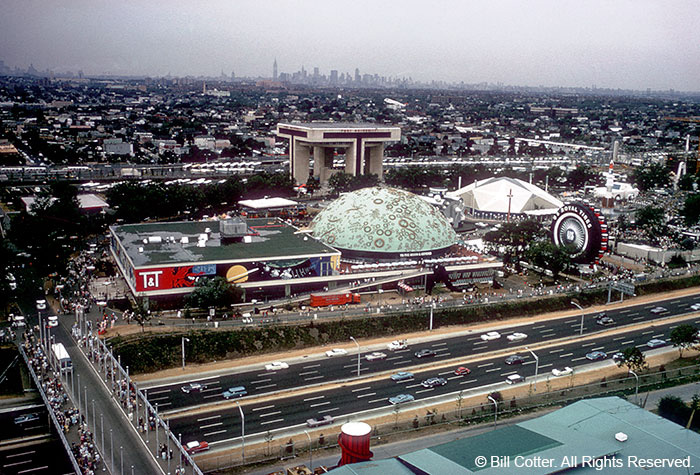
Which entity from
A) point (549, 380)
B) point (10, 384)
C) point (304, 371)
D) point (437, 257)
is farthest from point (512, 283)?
point (10, 384)

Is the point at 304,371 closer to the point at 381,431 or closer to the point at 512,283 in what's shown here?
the point at 381,431

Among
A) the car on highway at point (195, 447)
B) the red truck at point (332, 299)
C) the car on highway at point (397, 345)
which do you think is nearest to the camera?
the car on highway at point (195, 447)

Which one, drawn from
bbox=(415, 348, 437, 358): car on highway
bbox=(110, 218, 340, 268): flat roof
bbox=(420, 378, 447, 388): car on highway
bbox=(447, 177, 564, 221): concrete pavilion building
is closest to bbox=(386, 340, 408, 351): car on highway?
bbox=(415, 348, 437, 358): car on highway

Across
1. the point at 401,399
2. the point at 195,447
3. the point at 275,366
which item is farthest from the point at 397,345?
the point at 195,447

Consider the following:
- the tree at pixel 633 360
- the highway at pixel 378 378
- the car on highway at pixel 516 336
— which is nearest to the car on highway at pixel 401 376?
the highway at pixel 378 378

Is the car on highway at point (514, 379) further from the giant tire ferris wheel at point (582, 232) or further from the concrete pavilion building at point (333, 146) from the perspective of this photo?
the concrete pavilion building at point (333, 146)

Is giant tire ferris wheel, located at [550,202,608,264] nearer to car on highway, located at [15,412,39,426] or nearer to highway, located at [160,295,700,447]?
highway, located at [160,295,700,447]

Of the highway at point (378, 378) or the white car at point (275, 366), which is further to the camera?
the white car at point (275, 366)
